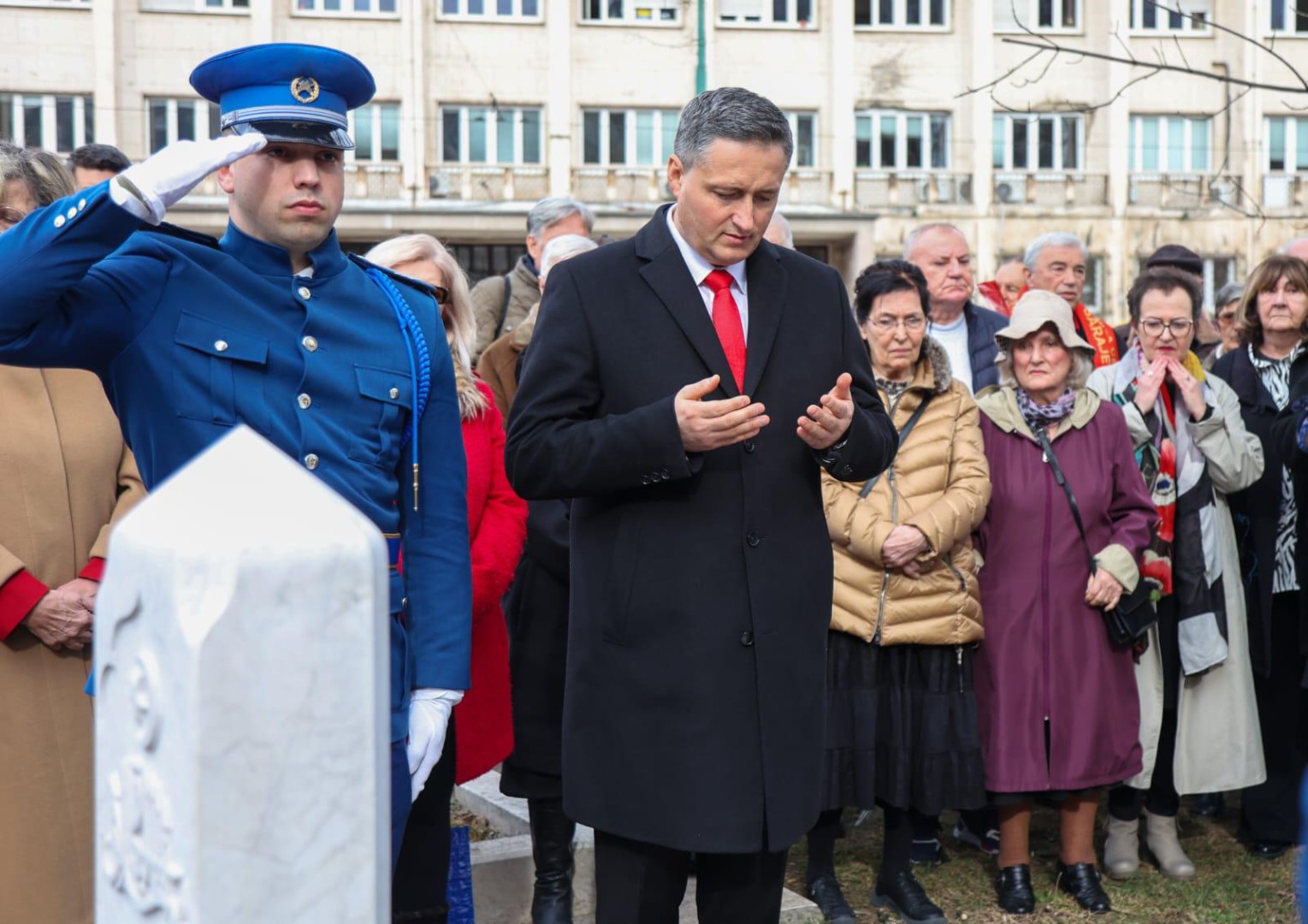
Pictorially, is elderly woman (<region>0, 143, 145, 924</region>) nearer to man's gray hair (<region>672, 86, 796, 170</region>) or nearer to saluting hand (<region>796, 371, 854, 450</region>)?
man's gray hair (<region>672, 86, 796, 170</region>)

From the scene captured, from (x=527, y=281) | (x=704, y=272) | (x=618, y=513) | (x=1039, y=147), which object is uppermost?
(x=1039, y=147)

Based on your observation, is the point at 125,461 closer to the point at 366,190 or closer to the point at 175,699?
the point at 175,699

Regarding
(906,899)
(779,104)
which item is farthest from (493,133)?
(906,899)

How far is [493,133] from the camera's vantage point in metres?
34.0

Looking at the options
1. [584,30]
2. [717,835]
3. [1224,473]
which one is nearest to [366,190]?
[584,30]

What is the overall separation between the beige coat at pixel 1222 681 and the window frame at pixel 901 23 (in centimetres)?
3052

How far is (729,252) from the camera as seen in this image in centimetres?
345

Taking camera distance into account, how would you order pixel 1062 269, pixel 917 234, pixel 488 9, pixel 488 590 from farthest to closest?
1. pixel 488 9
2. pixel 1062 269
3. pixel 917 234
4. pixel 488 590

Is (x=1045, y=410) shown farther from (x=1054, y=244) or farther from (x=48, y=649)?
(x=48, y=649)

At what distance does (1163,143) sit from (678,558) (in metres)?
35.5

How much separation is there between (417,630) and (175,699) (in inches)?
63.0

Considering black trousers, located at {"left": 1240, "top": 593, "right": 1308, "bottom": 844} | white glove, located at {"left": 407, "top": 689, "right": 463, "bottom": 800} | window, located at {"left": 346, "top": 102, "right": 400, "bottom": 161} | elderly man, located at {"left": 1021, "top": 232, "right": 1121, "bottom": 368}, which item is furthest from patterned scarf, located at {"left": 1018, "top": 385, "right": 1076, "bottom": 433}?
window, located at {"left": 346, "top": 102, "right": 400, "bottom": 161}

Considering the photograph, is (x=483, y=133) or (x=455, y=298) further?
(x=483, y=133)

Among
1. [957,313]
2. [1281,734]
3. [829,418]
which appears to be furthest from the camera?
[957,313]
